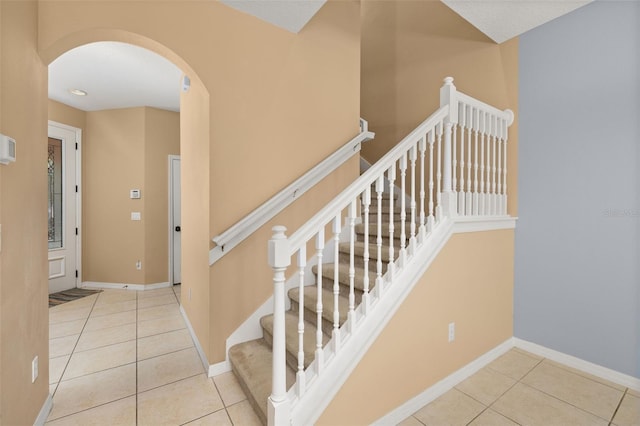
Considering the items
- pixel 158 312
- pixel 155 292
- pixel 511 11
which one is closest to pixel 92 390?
pixel 158 312

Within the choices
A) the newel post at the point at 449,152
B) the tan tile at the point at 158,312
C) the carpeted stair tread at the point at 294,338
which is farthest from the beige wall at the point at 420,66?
the tan tile at the point at 158,312

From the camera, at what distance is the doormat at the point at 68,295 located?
13.0 feet

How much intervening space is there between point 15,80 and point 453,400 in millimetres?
3117

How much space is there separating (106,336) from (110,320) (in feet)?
1.61

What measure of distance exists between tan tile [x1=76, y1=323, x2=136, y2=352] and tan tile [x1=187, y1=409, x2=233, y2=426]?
5.03ft

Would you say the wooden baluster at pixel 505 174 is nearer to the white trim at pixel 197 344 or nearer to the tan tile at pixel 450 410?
the tan tile at pixel 450 410

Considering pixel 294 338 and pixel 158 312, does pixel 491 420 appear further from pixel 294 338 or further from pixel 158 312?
pixel 158 312

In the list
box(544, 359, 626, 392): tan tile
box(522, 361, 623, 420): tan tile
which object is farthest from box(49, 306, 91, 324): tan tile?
box(544, 359, 626, 392): tan tile

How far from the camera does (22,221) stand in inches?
60.6

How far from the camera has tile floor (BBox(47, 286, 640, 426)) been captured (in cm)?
183

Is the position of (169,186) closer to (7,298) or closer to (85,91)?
(85,91)

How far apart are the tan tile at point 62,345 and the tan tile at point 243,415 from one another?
5.87 ft

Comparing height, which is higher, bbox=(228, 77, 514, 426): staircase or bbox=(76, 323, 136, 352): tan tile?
bbox=(228, 77, 514, 426): staircase

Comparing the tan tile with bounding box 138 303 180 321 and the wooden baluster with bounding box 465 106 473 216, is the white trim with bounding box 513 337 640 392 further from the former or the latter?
the tan tile with bounding box 138 303 180 321
